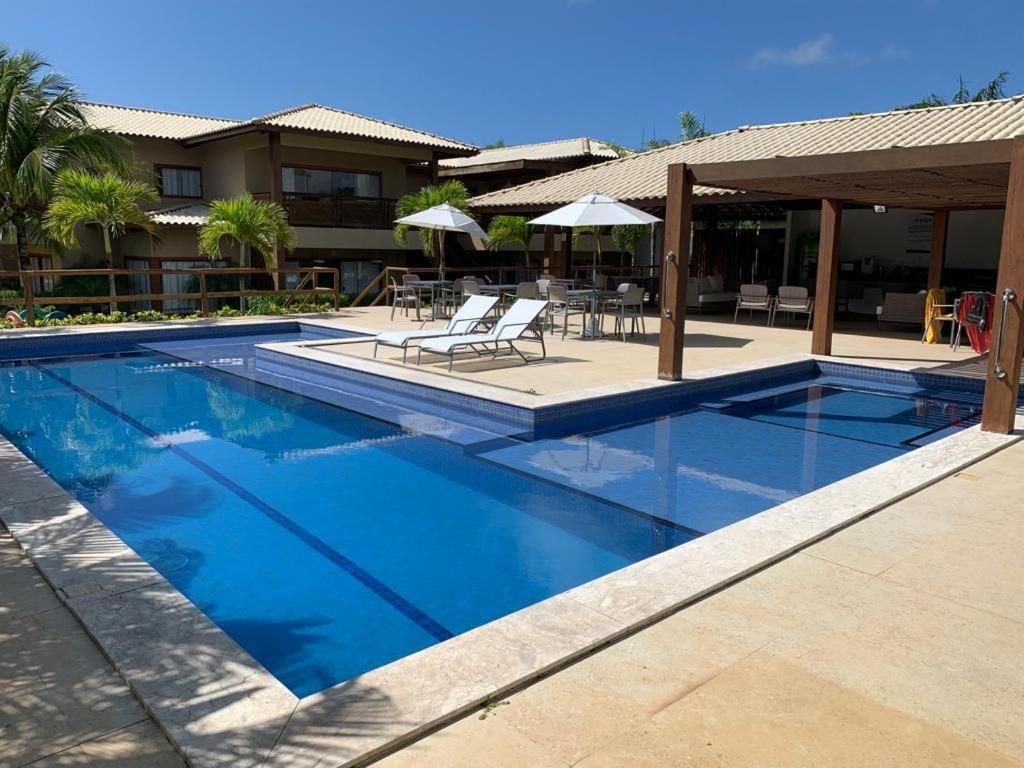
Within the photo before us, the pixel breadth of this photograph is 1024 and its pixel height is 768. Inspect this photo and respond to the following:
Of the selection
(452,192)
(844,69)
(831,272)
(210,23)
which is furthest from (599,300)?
(844,69)

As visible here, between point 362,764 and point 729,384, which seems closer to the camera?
point 362,764

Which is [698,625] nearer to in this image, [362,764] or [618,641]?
[618,641]

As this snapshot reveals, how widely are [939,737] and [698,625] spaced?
3.32ft

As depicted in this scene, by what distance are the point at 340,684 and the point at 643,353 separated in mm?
9776

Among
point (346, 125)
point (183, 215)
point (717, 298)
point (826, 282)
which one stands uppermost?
point (346, 125)

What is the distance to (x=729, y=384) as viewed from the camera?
33.9 feet

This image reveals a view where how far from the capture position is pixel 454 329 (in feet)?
38.4

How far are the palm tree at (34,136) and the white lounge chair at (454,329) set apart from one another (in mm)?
8348

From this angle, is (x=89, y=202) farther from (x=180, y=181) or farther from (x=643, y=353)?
(x=643, y=353)

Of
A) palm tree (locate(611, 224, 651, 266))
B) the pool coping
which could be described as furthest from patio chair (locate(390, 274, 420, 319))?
the pool coping

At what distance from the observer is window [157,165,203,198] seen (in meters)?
25.2

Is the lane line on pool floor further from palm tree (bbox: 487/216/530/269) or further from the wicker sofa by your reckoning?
palm tree (bbox: 487/216/530/269)

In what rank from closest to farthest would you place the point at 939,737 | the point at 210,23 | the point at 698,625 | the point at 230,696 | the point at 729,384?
the point at 939,737 → the point at 230,696 → the point at 698,625 → the point at 729,384 → the point at 210,23

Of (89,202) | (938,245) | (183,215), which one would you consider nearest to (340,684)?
(938,245)
